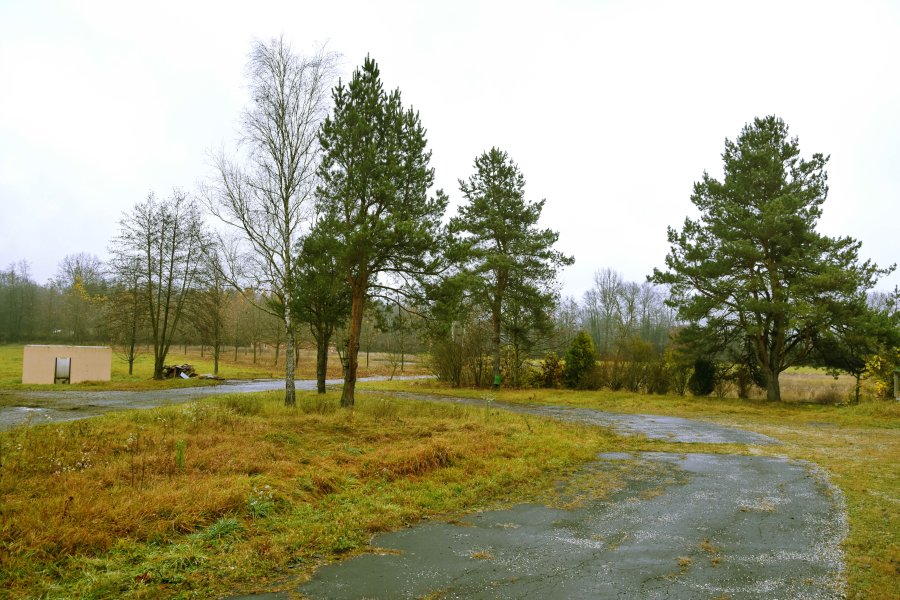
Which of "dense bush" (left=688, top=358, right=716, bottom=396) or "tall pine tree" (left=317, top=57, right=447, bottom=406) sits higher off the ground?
"tall pine tree" (left=317, top=57, right=447, bottom=406)

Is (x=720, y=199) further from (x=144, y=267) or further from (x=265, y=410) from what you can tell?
(x=144, y=267)

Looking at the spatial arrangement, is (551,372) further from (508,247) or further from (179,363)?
(179,363)

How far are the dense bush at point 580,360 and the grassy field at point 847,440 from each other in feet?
6.40

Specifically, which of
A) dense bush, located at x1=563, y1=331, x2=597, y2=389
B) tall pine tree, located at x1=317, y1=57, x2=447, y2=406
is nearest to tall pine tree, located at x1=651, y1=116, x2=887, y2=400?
dense bush, located at x1=563, y1=331, x2=597, y2=389

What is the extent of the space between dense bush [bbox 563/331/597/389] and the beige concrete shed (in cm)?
2656

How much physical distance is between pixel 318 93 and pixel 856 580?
19.6 metres

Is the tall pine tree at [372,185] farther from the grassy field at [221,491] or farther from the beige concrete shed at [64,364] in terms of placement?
the beige concrete shed at [64,364]

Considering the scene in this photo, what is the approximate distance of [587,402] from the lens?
2380 centimetres

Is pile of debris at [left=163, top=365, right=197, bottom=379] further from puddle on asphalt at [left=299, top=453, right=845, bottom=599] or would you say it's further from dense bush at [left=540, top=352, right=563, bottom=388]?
puddle on asphalt at [left=299, top=453, right=845, bottom=599]

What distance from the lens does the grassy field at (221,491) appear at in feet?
14.6

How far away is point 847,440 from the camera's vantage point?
13.5 m

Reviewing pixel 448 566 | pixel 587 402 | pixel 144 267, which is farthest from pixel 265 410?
pixel 144 267

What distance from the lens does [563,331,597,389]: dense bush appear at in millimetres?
29391

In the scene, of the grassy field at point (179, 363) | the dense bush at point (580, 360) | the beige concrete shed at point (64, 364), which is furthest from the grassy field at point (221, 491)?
the beige concrete shed at point (64, 364)
